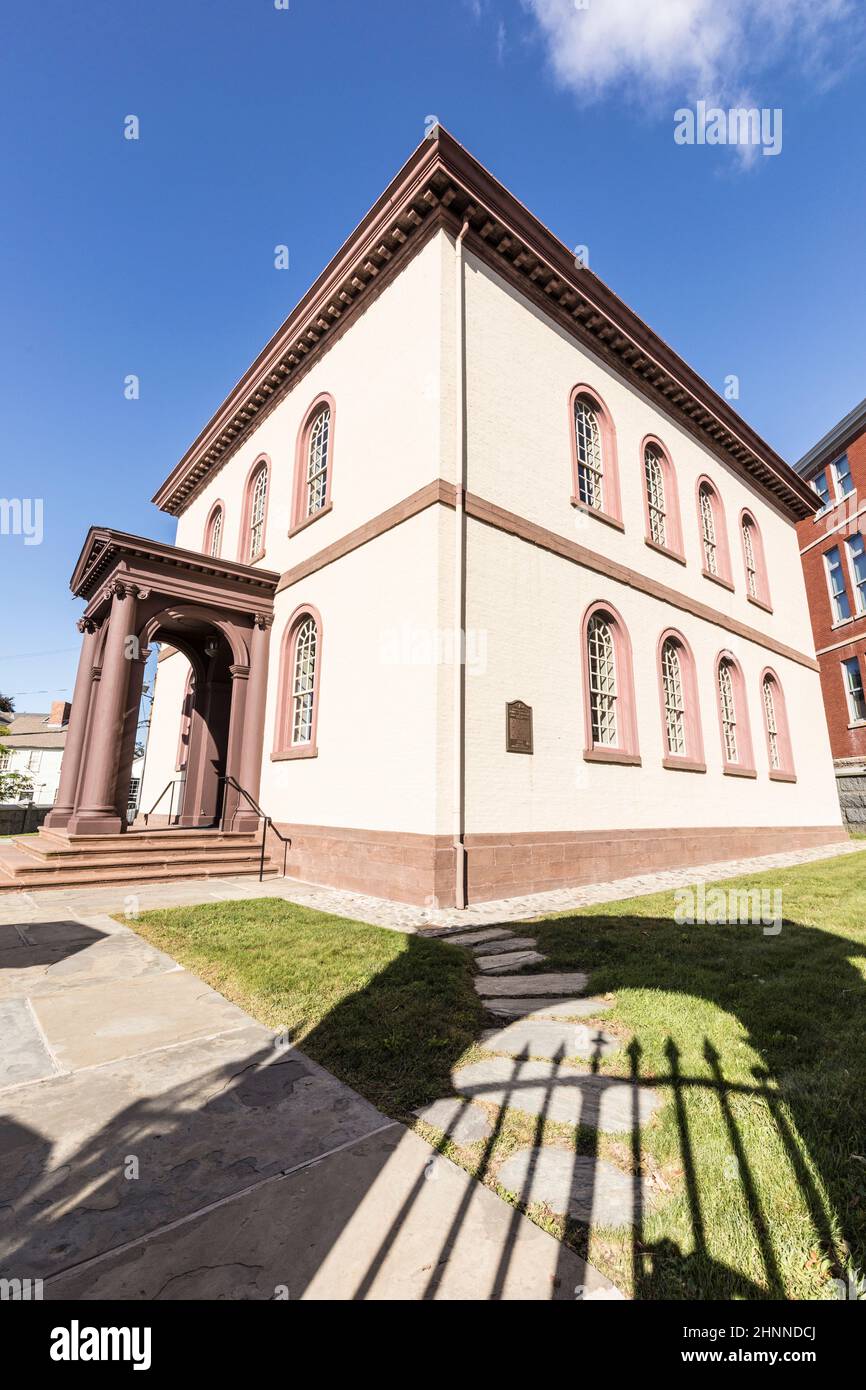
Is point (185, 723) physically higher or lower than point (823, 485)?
lower

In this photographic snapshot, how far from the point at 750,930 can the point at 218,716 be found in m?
11.6

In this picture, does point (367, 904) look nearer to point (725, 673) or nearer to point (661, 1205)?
point (661, 1205)

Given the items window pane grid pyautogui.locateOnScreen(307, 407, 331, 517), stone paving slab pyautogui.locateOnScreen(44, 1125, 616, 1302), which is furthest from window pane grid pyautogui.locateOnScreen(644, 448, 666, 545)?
stone paving slab pyautogui.locateOnScreen(44, 1125, 616, 1302)

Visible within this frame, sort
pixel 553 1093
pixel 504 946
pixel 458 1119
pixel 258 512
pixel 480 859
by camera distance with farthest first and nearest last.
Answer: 1. pixel 258 512
2. pixel 480 859
3. pixel 504 946
4. pixel 553 1093
5. pixel 458 1119

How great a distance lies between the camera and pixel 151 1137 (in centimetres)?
247

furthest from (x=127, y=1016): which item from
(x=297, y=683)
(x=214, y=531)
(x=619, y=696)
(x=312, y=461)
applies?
(x=214, y=531)

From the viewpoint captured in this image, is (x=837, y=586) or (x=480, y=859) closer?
(x=480, y=859)

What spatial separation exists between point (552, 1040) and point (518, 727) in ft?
18.7

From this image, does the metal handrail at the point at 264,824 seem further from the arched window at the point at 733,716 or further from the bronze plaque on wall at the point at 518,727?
the arched window at the point at 733,716

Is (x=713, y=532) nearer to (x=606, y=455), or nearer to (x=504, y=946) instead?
(x=606, y=455)

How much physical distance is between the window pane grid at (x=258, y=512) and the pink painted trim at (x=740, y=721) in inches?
437

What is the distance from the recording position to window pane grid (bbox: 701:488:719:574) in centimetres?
1512

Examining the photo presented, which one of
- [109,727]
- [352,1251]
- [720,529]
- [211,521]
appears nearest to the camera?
[352,1251]

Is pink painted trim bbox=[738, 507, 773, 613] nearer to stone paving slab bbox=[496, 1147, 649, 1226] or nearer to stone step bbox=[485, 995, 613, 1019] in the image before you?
stone step bbox=[485, 995, 613, 1019]
